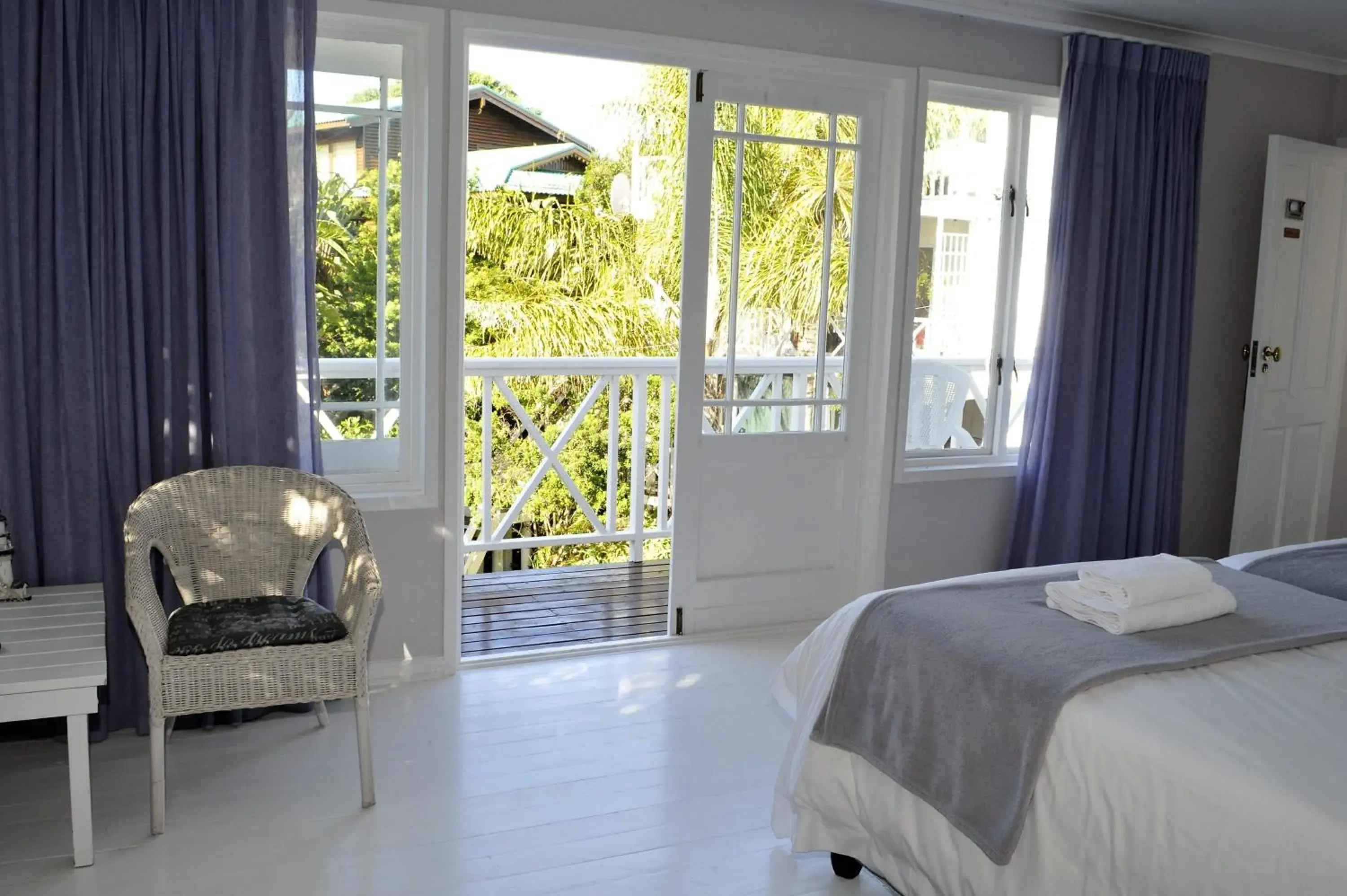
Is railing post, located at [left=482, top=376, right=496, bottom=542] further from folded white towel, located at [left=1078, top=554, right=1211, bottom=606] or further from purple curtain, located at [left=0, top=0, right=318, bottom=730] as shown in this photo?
folded white towel, located at [left=1078, top=554, right=1211, bottom=606]

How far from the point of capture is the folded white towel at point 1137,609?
2.44m

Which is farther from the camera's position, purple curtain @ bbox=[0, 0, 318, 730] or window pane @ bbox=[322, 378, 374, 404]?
window pane @ bbox=[322, 378, 374, 404]

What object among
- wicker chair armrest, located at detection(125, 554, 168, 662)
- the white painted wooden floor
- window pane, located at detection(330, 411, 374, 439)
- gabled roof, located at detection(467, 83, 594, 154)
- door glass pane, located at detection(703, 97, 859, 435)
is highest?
gabled roof, located at detection(467, 83, 594, 154)

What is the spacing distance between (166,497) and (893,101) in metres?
3.05

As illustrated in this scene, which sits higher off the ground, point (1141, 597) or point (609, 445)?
point (1141, 597)

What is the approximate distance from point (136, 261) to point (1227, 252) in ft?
14.8

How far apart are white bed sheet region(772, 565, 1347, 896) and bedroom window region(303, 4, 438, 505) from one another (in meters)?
1.98

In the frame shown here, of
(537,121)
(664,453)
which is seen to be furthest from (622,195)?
(664,453)

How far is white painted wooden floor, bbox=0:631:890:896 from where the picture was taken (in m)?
2.65

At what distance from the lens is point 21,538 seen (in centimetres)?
319

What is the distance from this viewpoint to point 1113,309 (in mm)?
4770

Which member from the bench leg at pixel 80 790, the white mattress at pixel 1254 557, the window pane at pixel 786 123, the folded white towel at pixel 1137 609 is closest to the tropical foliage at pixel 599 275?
the window pane at pixel 786 123

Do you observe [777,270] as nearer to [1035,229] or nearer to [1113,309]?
[1035,229]

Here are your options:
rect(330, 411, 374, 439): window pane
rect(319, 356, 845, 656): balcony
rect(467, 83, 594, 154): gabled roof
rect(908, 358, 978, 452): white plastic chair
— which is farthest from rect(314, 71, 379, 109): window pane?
rect(467, 83, 594, 154): gabled roof
